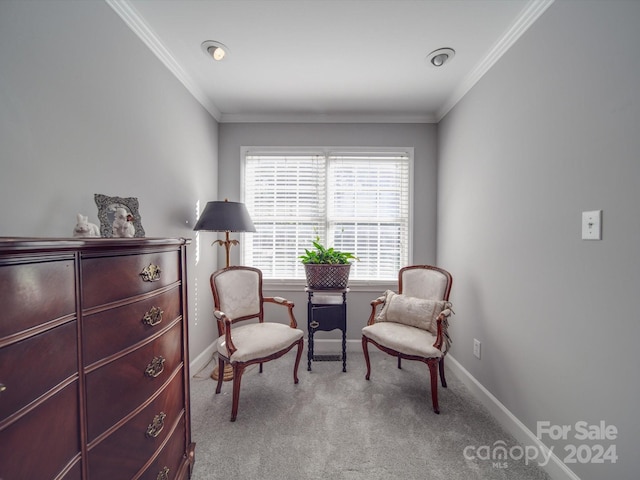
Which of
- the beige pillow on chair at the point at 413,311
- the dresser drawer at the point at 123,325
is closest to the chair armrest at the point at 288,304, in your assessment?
the beige pillow on chair at the point at 413,311

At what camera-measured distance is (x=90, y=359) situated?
81 cm

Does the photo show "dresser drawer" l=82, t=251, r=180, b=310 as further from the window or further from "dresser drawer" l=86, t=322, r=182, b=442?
the window

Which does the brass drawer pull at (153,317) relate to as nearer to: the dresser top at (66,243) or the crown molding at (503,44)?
the dresser top at (66,243)

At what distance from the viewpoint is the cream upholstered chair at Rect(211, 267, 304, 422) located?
186 centimetres

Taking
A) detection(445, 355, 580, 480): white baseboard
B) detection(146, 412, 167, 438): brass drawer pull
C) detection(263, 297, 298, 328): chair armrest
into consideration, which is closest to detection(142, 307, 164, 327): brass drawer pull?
detection(146, 412, 167, 438): brass drawer pull

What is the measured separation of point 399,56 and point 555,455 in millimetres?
2641

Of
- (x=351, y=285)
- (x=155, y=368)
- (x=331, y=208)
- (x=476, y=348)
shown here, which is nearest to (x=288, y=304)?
(x=351, y=285)

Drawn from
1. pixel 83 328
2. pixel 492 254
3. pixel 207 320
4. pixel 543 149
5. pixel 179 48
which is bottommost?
pixel 207 320

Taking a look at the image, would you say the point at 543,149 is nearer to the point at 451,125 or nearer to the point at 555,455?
the point at 451,125

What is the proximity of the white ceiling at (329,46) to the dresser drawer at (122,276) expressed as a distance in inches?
59.6

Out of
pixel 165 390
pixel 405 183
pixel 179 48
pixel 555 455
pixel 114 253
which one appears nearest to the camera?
pixel 114 253

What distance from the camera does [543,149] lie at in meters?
1.51

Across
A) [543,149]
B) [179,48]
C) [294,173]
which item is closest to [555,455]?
[543,149]

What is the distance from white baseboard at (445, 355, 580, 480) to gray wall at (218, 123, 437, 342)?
3.33 feet
